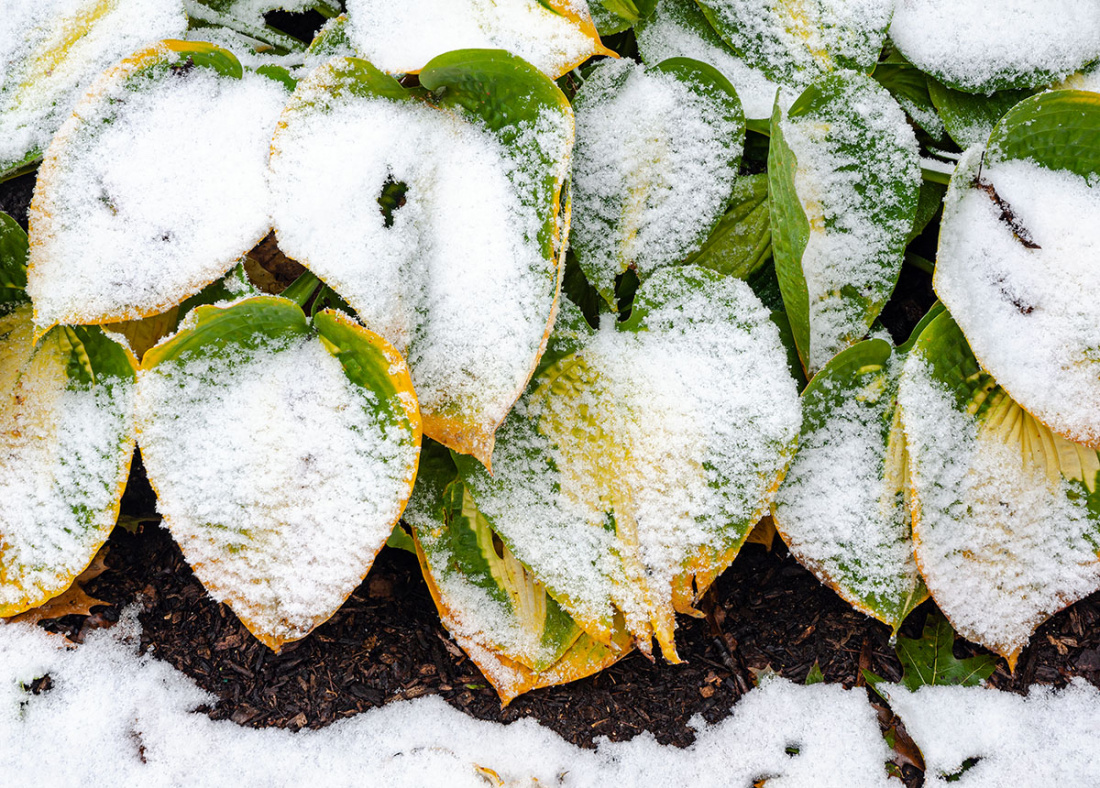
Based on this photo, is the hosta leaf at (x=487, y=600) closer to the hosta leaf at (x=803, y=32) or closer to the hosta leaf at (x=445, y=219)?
the hosta leaf at (x=445, y=219)

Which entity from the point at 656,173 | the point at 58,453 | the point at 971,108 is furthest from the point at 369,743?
the point at 971,108

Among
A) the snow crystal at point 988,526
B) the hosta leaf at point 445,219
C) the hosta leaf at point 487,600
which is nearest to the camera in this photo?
the hosta leaf at point 445,219

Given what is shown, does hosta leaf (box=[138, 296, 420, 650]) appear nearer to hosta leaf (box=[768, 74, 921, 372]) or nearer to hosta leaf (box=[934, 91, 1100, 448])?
hosta leaf (box=[768, 74, 921, 372])

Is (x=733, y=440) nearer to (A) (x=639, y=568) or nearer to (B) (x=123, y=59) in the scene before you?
(A) (x=639, y=568)

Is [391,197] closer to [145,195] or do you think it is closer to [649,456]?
[145,195]

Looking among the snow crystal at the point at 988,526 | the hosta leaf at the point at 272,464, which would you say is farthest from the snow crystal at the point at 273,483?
the snow crystal at the point at 988,526
